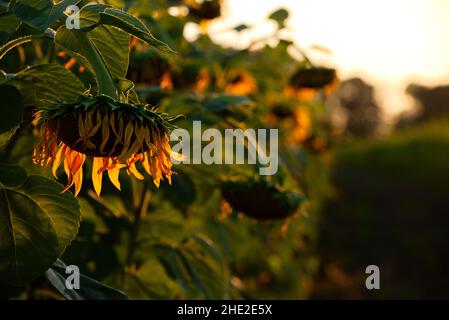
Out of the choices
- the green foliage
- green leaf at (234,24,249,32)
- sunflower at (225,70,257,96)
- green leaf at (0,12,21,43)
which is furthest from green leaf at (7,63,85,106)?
the green foliage

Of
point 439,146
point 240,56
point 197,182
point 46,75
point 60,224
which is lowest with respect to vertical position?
point 60,224

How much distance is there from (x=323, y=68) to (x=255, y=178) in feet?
3.61

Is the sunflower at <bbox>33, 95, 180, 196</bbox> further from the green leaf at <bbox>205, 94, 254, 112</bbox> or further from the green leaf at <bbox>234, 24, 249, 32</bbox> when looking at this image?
the green leaf at <bbox>234, 24, 249, 32</bbox>

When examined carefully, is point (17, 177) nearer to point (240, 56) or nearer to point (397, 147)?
point (240, 56)

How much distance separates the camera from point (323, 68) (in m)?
2.74

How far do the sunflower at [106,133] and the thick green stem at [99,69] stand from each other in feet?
0.07

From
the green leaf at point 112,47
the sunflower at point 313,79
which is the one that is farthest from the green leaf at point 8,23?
the sunflower at point 313,79

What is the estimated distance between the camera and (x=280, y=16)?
2217 mm

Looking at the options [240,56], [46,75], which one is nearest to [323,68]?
[240,56]

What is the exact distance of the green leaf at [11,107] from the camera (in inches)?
43.3

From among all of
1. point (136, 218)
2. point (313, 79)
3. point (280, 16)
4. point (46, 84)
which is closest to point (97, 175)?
point (46, 84)

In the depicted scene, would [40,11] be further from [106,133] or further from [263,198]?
[263,198]

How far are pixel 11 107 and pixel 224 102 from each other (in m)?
0.67
